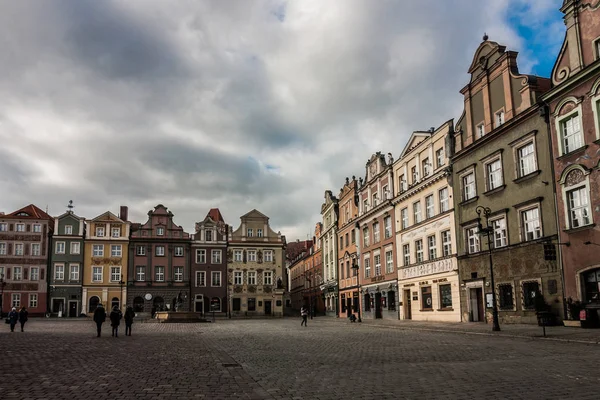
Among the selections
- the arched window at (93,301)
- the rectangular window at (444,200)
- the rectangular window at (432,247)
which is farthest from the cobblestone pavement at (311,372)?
the arched window at (93,301)

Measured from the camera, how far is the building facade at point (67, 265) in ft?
232

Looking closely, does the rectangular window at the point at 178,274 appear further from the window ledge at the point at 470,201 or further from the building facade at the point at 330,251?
the window ledge at the point at 470,201

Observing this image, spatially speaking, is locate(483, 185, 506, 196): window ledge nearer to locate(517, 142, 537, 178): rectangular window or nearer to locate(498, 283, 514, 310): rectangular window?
locate(517, 142, 537, 178): rectangular window

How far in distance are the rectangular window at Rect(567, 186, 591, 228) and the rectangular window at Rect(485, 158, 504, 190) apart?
5.74 metres

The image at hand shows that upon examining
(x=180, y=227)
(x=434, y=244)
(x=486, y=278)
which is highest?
(x=180, y=227)

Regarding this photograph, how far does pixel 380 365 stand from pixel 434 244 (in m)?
28.8

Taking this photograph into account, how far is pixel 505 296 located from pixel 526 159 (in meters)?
8.00

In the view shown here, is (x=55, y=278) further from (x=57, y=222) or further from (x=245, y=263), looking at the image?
(x=245, y=263)

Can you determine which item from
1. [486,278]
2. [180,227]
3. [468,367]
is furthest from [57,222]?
[468,367]

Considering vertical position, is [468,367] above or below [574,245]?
below

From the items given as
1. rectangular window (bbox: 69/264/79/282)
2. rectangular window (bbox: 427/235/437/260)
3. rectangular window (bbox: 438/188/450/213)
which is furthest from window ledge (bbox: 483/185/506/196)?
rectangular window (bbox: 69/264/79/282)

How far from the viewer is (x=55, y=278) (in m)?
70.9

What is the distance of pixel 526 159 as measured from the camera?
30.2 meters

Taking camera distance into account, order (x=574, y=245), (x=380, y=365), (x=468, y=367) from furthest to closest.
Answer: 1. (x=574, y=245)
2. (x=380, y=365)
3. (x=468, y=367)
